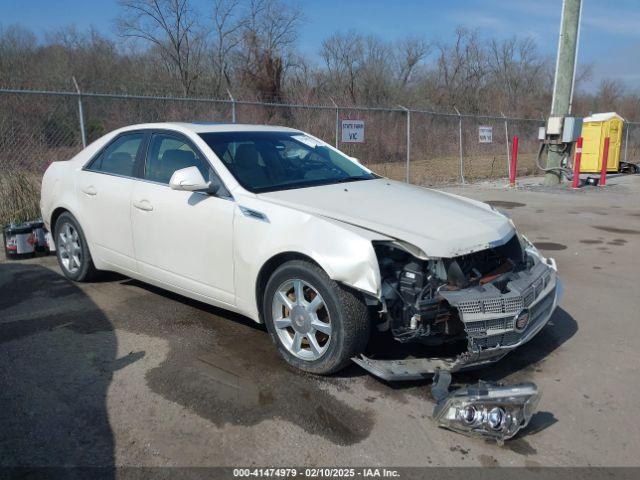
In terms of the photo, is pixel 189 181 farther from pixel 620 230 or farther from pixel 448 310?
pixel 620 230

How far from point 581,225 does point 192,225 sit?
7.17 meters

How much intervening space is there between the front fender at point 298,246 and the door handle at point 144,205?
3.26 ft

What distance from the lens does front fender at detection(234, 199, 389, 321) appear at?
129 inches

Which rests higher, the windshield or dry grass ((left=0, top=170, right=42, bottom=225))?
the windshield

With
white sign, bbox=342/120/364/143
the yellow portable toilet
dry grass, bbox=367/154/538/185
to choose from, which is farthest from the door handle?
the yellow portable toilet

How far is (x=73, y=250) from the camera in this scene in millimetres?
5629

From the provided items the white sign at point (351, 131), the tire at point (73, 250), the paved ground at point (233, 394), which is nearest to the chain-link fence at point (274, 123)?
the white sign at point (351, 131)

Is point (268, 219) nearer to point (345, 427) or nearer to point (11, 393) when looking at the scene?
point (345, 427)

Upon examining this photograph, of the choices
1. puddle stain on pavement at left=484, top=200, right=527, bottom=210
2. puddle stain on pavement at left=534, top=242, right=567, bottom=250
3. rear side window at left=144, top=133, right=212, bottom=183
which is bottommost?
puddle stain on pavement at left=534, top=242, right=567, bottom=250

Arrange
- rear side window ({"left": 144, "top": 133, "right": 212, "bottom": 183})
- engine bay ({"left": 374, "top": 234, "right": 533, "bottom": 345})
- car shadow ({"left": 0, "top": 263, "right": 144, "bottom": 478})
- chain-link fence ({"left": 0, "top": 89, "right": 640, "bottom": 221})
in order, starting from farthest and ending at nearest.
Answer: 1. chain-link fence ({"left": 0, "top": 89, "right": 640, "bottom": 221})
2. rear side window ({"left": 144, "top": 133, "right": 212, "bottom": 183})
3. engine bay ({"left": 374, "top": 234, "right": 533, "bottom": 345})
4. car shadow ({"left": 0, "top": 263, "right": 144, "bottom": 478})

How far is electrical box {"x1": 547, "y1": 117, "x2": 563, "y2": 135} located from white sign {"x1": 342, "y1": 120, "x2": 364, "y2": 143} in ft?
16.9

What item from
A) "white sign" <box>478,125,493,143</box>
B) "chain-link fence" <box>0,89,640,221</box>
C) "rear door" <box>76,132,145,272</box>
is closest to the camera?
"rear door" <box>76,132,145,272</box>

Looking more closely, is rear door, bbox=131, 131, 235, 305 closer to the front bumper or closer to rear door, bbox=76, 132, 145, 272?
rear door, bbox=76, 132, 145, 272

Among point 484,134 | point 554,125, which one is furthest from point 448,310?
point 484,134
